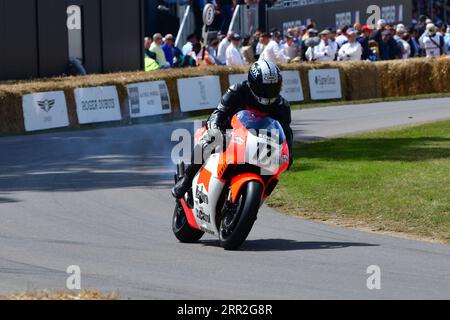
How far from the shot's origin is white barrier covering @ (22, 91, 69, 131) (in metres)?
21.0

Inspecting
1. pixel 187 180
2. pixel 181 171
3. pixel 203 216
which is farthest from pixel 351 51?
pixel 203 216

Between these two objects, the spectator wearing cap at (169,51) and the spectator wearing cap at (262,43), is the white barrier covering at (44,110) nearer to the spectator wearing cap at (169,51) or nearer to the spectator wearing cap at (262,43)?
the spectator wearing cap at (169,51)

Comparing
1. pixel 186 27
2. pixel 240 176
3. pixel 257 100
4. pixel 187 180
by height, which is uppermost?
pixel 186 27

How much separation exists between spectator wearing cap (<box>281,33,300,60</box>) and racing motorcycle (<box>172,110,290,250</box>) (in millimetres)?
19267

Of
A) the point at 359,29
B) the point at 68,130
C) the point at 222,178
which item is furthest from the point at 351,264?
the point at 359,29

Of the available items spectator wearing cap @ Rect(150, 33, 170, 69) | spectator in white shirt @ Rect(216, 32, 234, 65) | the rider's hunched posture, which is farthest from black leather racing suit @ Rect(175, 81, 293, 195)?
spectator in white shirt @ Rect(216, 32, 234, 65)

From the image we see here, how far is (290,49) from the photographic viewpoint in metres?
28.6

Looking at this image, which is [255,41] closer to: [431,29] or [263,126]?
[431,29]

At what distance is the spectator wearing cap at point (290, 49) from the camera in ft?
93.5

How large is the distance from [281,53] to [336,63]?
141cm

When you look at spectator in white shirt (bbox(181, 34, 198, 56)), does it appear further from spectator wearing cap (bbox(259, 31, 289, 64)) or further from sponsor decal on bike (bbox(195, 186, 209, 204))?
sponsor decal on bike (bbox(195, 186, 209, 204))

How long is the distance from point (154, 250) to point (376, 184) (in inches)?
188

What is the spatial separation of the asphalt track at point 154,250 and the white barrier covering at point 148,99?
261 inches
